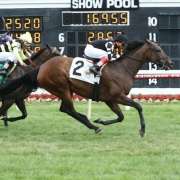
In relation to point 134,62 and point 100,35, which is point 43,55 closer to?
point 134,62

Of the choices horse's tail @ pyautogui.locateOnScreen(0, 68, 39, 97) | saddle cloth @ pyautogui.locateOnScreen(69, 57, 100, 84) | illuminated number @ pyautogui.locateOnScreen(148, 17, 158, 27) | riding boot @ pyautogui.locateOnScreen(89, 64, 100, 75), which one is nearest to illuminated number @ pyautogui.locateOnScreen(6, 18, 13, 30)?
illuminated number @ pyautogui.locateOnScreen(148, 17, 158, 27)

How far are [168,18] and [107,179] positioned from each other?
41.2 ft

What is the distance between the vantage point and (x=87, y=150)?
9570 millimetres

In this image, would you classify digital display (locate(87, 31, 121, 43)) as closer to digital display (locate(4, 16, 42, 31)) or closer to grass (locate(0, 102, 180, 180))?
digital display (locate(4, 16, 42, 31))

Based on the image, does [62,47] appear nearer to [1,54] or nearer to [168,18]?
[168,18]

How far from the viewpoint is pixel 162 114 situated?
15.1 meters

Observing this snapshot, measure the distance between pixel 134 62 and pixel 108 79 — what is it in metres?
0.60

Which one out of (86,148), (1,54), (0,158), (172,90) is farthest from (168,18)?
(0,158)

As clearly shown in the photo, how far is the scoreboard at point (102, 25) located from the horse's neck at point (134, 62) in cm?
719

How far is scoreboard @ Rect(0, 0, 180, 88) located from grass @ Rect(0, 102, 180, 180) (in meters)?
4.89

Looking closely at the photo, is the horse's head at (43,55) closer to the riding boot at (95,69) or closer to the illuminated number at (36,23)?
the riding boot at (95,69)

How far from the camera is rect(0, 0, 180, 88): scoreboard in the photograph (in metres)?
19.2

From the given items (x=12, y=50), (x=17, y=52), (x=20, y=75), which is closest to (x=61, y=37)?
(x=12, y=50)

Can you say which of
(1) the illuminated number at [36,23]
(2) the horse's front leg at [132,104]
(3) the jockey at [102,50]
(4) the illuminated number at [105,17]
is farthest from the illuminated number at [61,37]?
(2) the horse's front leg at [132,104]
